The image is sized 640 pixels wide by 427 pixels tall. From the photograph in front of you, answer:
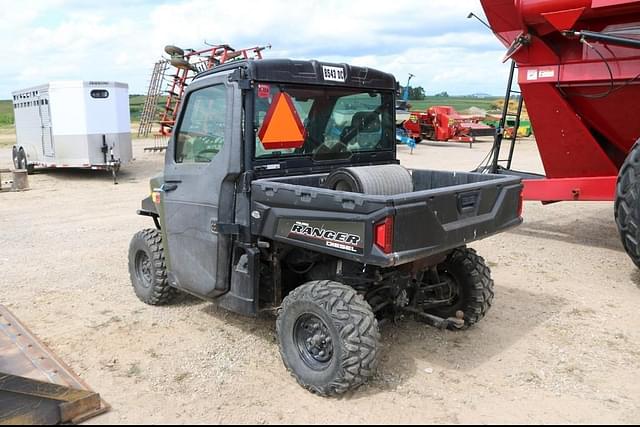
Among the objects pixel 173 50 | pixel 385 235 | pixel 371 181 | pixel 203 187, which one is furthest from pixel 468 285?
pixel 173 50

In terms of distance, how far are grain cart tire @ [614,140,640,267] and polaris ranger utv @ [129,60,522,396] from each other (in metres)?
1.63

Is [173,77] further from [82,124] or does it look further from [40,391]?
[40,391]

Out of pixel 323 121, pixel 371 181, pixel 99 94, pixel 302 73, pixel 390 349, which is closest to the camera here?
pixel 371 181

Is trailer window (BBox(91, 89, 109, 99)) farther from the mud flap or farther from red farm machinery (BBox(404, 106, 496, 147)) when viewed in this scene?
red farm machinery (BBox(404, 106, 496, 147))

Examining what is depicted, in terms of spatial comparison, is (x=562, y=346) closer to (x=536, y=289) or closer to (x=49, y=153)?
(x=536, y=289)

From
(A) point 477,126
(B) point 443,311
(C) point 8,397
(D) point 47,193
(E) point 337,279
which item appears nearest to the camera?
(C) point 8,397

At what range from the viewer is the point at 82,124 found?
1313cm

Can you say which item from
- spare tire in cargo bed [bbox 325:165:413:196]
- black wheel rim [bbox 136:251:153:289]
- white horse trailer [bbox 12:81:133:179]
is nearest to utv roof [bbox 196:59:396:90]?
spare tire in cargo bed [bbox 325:165:413:196]

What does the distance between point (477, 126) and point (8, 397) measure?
22.6m

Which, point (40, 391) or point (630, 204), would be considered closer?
point (40, 391)

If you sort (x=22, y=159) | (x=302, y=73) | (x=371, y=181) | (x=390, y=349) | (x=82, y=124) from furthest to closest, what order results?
(x=22, y=159) → (x=82, y=124) → (x=390, y=349) → (x=302, y=73) → (x=371, y=181)

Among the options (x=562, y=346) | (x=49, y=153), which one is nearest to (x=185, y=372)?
(x=562, y=346)

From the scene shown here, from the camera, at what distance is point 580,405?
343 cm

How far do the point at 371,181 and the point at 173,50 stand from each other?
1324 cm
